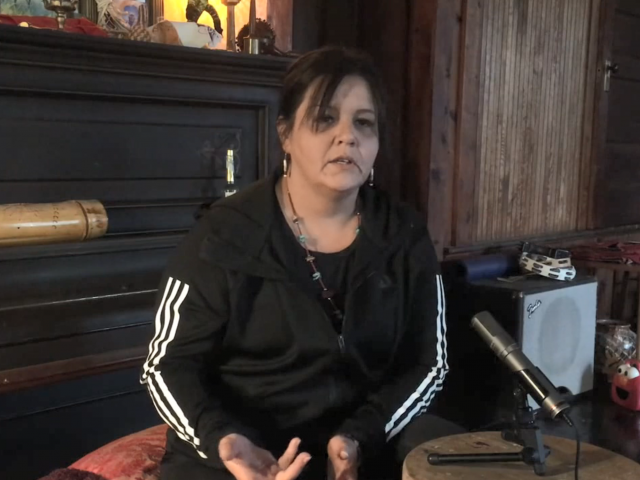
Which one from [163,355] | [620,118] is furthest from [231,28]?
[620,118]

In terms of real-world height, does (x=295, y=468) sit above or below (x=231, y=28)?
below

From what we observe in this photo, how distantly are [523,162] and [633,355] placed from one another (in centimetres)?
83

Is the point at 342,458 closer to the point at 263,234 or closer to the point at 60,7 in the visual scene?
the point at 263,234

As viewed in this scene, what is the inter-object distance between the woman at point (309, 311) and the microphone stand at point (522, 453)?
0.65ft

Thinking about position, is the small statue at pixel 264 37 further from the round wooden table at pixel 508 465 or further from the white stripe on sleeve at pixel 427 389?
the round wooden table at pixel 508 465

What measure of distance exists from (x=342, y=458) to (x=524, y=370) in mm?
348

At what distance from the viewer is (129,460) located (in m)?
1.38

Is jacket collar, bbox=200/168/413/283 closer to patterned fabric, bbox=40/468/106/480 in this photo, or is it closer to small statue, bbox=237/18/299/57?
patterned fabric, bbox=40/468/106/480

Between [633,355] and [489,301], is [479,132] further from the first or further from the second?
[633,355]

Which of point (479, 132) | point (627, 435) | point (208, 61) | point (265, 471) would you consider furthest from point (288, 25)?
point (627, 435)

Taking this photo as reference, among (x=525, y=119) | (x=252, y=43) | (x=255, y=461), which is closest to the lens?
(x=255, y=461)

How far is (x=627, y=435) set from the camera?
2.21 metres

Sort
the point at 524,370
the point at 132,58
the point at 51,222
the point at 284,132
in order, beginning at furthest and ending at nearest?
the point at 132,58 → the point at 51,222 → the point at 284,132 → the point at 524,370

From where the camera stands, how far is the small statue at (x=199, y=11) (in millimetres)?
2041
